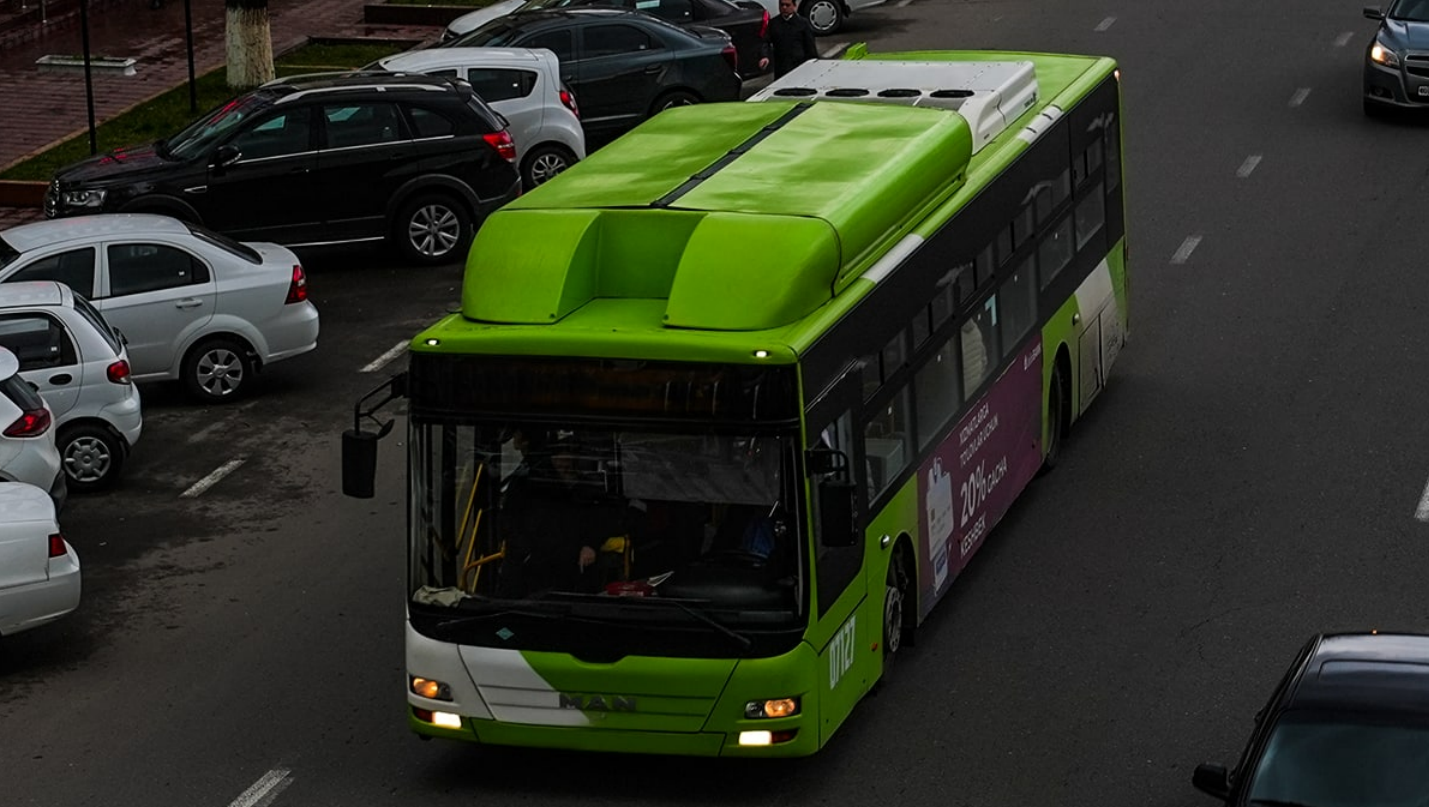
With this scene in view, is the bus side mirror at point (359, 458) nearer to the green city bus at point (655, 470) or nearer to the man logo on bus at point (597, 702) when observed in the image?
the green city bus at point (655, 470)

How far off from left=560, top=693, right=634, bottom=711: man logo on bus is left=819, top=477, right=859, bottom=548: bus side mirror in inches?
49.0

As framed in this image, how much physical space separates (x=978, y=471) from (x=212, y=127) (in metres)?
11.2

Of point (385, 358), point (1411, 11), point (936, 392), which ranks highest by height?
point (1411, 11)

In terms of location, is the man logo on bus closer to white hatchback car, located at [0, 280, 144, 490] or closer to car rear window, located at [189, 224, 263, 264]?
white hatchback car, located at [0, 280, 144, 490]

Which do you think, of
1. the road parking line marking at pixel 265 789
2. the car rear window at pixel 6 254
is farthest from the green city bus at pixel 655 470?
the car rear window at pixel 6 254

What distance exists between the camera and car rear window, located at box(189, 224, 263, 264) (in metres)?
19.9

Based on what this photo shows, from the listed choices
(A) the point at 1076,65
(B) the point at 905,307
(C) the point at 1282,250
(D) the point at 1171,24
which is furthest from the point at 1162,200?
(B) the point at 905,307

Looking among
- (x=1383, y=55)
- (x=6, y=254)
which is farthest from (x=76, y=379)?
(x=1383, y=55)

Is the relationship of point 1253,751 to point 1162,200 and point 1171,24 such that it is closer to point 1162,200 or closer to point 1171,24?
point 1162,200

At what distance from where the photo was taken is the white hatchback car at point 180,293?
19469 millimetres

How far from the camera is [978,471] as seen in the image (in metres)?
14.8

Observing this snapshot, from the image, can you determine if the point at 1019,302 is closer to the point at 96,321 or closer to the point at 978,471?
the point at 978,471

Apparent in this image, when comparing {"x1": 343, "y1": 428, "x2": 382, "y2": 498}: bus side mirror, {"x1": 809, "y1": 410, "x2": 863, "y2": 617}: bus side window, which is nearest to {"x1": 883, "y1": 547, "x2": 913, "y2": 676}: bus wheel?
{"x1": 809, "y1": 410, "x2": 863, "y2": 617}: bus side window

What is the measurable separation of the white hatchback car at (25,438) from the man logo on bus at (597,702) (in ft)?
19.7
